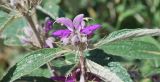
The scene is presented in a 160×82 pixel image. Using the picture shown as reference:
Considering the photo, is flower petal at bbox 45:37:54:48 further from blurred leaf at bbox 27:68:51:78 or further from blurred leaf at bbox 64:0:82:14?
blurred leaf at bbox 64:0:82:14

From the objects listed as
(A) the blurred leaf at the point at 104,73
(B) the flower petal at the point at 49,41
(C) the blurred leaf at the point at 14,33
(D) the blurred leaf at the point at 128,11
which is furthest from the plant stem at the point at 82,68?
(D) the blurred leaf at the point at 128,11

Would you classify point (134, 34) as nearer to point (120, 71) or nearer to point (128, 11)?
point (120, 71)

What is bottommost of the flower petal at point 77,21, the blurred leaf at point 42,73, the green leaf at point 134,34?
the blurred leaf at point 42,73

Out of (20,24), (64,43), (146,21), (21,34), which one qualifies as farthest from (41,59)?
(146,21)

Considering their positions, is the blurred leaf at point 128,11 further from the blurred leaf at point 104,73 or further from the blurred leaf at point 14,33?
the blurred leaf at point 104,73

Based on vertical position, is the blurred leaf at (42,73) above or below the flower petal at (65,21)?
below

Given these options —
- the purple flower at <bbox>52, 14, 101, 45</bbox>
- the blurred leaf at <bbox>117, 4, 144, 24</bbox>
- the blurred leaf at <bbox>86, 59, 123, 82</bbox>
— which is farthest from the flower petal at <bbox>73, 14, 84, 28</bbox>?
the blurred leaf at <bbox>117, 4, 144, 24</bbox>

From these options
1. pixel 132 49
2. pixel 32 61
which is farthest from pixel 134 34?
pixel 32 61

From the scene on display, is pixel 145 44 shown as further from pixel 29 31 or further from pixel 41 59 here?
pixel 29 31
